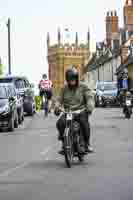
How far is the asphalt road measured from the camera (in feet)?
33.6

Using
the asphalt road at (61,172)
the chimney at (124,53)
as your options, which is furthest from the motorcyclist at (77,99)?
the chimney at (124,53)

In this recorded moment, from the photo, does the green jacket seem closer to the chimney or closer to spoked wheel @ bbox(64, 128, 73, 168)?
spoked wheel @ bbox(64, 128, 73, 168)

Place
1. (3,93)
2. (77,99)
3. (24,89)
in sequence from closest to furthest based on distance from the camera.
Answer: (77,99)
(3,93)
(24,89)

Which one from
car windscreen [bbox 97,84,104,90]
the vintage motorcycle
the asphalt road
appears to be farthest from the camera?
car windscreen [bbox 97,84,104,90]

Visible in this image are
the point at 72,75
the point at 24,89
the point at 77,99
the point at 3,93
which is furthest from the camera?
the point at 24,89

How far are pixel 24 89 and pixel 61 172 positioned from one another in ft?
85.3

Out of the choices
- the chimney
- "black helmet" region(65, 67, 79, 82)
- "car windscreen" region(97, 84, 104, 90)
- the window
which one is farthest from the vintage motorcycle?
the chimney

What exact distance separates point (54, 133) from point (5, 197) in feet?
47.6

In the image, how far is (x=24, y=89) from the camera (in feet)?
128

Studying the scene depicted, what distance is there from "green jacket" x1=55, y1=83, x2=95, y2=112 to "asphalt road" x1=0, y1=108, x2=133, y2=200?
3.26 feet

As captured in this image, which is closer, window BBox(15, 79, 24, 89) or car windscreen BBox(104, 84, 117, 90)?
window BBox(15, 79, 24, 89)

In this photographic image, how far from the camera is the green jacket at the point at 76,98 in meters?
14.5

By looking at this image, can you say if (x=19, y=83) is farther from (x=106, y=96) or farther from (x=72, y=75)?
(x=72, y=75)

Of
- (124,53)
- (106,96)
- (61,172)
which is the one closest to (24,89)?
(106,96)
